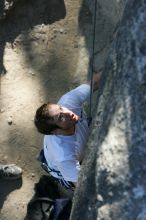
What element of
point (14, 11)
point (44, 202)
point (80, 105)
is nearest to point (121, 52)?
point (80, 105)

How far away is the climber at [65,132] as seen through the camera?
10.8 ft

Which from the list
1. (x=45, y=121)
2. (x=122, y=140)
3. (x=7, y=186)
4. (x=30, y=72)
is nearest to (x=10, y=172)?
(x=7, y=186)

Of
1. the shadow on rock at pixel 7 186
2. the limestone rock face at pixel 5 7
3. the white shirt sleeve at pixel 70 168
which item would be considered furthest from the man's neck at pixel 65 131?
the limestone rock face at pixel 5 7

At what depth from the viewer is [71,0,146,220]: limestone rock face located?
2.25m

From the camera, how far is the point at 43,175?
14.3ft

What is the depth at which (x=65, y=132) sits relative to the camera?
3.37 meters

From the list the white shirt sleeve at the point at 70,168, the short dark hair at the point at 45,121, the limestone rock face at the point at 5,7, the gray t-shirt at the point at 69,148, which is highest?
the limestone rock face at the point at 5,7

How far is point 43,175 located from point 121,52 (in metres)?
2.11

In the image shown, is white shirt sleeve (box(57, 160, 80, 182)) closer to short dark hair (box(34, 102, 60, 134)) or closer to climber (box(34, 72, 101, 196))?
climber (box(34, 72, 101, 196))

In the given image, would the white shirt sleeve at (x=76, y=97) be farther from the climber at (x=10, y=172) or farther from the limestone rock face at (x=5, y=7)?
the limestone rock face at (x=5, y=7)

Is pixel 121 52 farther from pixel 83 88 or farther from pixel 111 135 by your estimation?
pixel 83 88

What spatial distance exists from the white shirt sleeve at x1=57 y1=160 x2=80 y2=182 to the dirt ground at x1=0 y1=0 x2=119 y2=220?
1.00 metres

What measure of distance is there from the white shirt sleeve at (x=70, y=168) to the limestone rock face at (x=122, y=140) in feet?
2.68

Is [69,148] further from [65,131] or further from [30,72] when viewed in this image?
[30,72]
